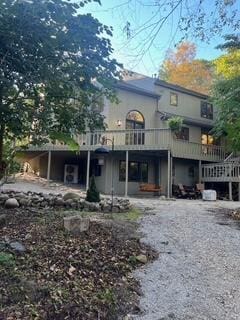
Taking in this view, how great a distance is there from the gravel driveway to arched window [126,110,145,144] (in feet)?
33.2

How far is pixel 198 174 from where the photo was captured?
21.4 metres

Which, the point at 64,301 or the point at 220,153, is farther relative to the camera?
the point at 220,153

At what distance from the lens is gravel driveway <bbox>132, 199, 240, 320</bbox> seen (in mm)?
4543

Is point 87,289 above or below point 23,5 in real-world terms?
below

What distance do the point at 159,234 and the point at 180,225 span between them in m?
1.22

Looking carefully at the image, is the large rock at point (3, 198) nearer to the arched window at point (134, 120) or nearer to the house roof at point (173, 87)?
the arched window at point (134, 120)

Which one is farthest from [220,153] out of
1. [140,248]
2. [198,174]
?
[140,248]

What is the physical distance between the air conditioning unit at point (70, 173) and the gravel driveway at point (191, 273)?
11816 mm

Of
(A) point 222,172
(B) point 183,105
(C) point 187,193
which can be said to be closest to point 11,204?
(C) point 187,193

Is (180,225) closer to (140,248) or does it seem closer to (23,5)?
(140,248)

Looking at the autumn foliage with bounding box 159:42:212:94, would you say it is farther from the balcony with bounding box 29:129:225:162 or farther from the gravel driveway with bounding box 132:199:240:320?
the gravel driveway with bounding box 132:199:240:320

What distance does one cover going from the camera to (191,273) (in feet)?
18.5

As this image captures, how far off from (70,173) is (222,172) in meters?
7.91

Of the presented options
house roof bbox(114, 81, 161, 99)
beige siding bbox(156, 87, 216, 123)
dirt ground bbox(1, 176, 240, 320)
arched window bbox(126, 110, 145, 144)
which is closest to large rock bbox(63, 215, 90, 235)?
dirt ground bbox(1, 176, 240, 320)
